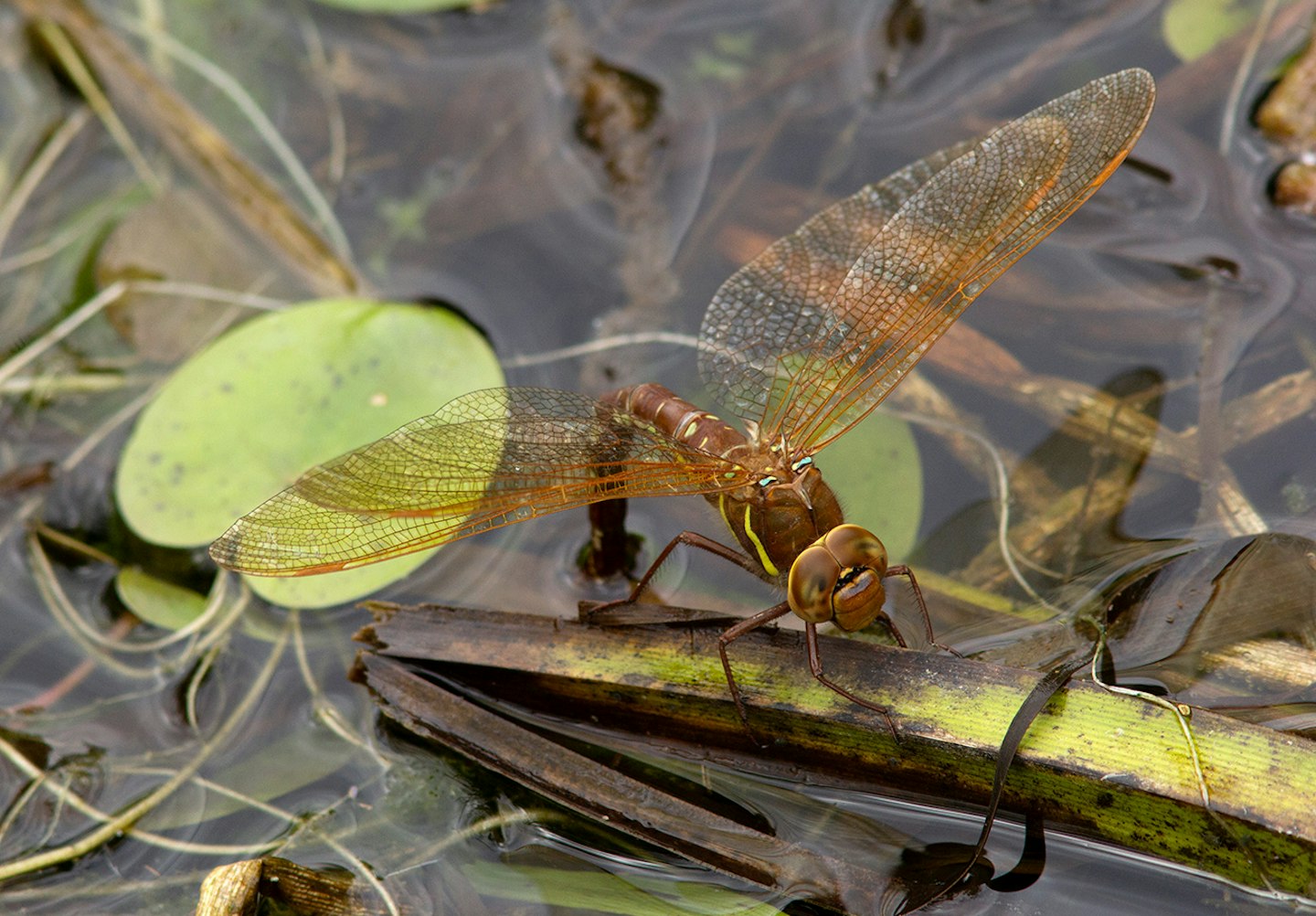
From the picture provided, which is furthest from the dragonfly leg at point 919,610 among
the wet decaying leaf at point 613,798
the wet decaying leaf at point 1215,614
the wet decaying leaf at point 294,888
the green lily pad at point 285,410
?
the wet decaying leaf at point 294,888

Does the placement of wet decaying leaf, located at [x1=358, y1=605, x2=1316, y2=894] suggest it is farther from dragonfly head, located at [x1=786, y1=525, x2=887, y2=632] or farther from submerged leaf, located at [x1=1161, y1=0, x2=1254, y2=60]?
submerged leaf, located at [x1=1161, y1=0, x2=1254, y2=60]

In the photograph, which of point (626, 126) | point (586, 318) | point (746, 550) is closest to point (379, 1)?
point (626, 126)

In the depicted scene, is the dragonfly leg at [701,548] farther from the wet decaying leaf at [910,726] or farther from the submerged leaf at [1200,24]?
the submerged leaf at [1200,24]

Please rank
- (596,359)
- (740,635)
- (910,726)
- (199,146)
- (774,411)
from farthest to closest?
(199,146)
(596,359)
(774,411)
(740,635)
(910,726)

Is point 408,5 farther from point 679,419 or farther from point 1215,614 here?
point 1215,614

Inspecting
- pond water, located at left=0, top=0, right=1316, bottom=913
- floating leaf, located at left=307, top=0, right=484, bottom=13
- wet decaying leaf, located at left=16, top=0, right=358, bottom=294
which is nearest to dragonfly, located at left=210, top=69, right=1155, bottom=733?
pond water, located at left=0, top=0, right=1316, bottom=913

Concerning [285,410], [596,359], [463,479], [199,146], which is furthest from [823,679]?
[199,146]
